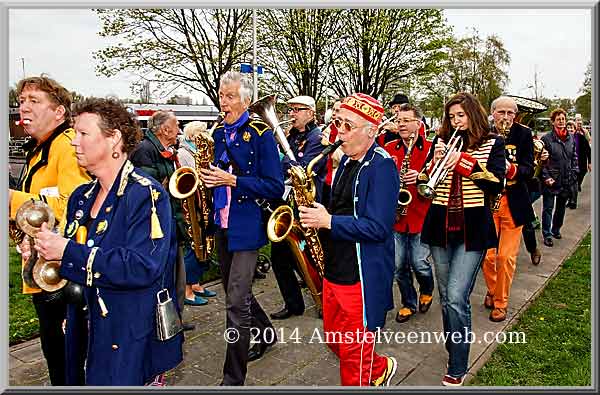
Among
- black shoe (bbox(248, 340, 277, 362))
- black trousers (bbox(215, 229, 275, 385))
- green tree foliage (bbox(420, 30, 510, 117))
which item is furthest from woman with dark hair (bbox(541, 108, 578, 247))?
green tree foliage (bbox(420, 30, 510, 117))

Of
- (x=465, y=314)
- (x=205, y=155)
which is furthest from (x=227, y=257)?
(x=465, y=314)

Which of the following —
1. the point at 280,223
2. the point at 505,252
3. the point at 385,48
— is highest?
the point at 385,48

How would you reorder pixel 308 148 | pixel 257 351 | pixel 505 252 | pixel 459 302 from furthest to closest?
pixel 308 148 < pixel 505 252 < pixel 257 351 < pixel 459 302

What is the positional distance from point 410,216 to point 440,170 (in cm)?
139

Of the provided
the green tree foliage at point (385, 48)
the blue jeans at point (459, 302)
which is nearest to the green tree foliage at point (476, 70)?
the green tree foliage at point (385, 48)

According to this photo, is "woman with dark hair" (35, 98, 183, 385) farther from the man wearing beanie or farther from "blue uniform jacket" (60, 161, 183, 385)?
the man wearing beanie

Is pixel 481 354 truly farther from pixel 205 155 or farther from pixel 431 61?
pixel 431 61

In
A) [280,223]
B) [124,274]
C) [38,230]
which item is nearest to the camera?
[124,274]

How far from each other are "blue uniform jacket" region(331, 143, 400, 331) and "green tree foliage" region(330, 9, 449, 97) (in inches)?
584

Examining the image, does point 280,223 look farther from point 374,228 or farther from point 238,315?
point 374,228

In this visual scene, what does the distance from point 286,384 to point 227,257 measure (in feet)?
3.50

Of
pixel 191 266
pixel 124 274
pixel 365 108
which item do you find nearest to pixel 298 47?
pixel 191 266

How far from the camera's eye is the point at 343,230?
2.98 m

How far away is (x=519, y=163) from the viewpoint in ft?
17.3
